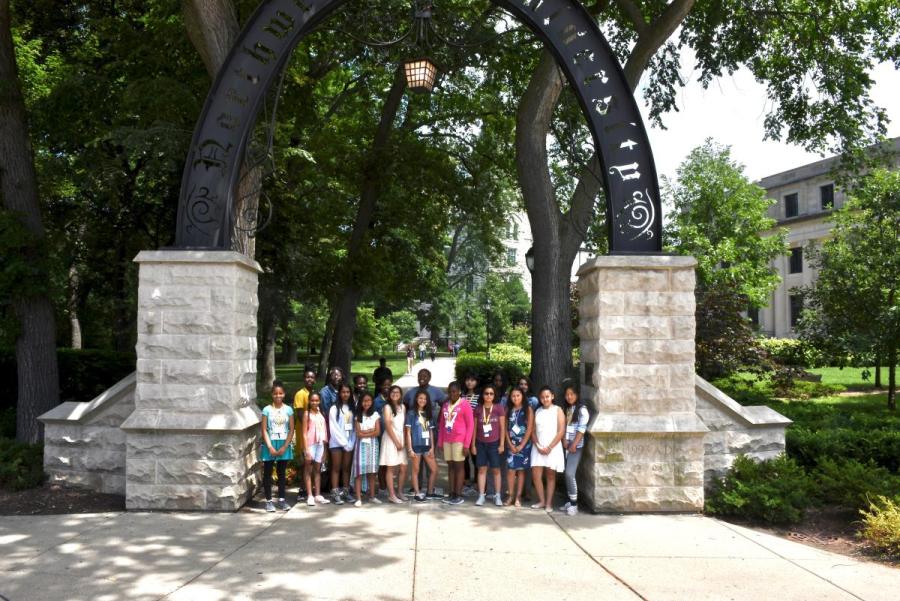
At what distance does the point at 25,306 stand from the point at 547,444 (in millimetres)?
8472

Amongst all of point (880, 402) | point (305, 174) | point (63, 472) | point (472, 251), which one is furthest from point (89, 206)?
point (472, 251)

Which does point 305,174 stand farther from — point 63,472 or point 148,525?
point 148,525

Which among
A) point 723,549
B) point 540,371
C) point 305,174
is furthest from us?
point 305,174

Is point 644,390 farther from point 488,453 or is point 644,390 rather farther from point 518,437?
point 488,453

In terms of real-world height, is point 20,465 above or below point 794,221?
below

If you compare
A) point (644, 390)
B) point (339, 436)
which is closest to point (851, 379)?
point (644, 390)

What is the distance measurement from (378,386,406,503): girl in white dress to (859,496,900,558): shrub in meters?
4.91

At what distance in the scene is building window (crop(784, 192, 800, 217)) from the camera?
5878cm

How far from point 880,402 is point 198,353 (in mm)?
20720

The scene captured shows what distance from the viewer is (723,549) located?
21.9 feet

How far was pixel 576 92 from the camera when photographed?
843cm

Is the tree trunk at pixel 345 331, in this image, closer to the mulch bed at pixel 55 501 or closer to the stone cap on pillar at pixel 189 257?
the mulch bed at pixel 55 501

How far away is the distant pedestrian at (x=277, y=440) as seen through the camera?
8133 mm

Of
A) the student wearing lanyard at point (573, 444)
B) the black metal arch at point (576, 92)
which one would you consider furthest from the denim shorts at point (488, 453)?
the black metal arch at point (576, 92)
